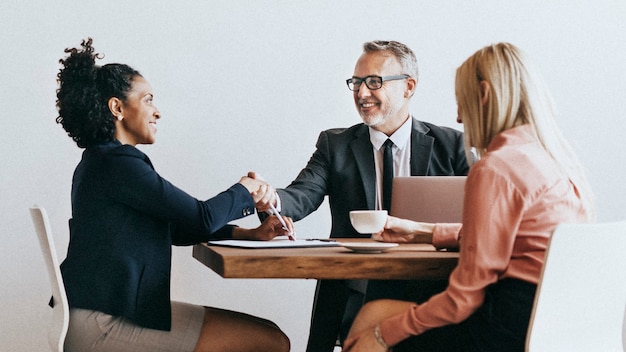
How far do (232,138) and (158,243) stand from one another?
59.3 inches

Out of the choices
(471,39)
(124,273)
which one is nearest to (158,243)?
(124,273)

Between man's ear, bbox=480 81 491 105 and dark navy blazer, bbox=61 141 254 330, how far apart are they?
0.82 metres

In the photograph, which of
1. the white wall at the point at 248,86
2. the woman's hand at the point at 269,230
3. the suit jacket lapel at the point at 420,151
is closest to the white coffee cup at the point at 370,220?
the woman's hand at the point at 269,230

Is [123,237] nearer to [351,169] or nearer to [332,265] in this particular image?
[332,265]

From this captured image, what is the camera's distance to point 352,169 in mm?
2951

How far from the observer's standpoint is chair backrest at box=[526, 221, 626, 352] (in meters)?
1.49

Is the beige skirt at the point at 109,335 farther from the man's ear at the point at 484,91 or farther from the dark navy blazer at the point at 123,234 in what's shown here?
the man's ear at the point at 484,91

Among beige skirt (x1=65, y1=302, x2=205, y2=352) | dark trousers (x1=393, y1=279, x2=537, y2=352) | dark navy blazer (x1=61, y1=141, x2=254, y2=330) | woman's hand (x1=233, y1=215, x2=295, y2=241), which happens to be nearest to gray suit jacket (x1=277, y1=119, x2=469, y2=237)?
Result: woman's hand (x1=233, y1=215, x2=295, y2=241)

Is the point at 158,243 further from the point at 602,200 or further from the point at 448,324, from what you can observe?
the point at 602,200

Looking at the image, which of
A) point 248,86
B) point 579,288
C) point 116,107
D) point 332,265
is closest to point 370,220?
point 332,265

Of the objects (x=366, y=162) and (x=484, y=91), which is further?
(x=366, y=162)

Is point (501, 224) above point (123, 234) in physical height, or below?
above

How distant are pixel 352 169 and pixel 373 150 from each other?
4.3 inches

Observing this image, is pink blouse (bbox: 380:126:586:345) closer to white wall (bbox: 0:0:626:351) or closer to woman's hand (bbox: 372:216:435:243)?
woman's hand (bbox: 372:216:435:243)
